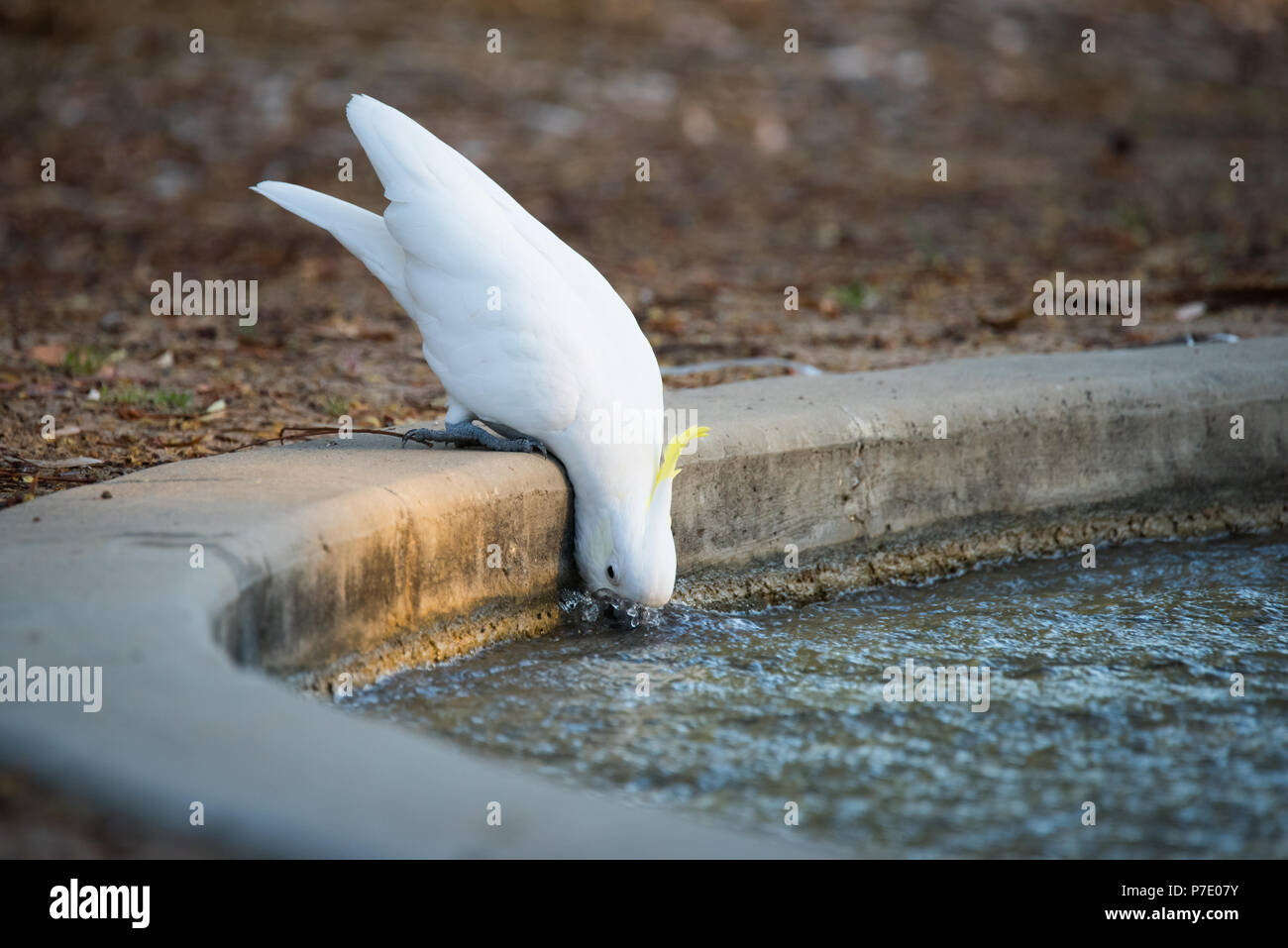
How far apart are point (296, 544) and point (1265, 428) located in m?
2.86

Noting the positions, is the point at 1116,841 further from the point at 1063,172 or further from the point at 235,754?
the point at 1063,172

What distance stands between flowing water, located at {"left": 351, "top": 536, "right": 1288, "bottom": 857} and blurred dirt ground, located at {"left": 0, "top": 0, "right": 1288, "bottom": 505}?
1403 mm

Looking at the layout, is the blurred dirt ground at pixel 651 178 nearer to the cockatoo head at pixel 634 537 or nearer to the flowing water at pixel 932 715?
the cockatoo head at pixel 634 537

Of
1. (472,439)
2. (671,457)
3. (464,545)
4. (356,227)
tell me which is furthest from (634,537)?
(356,227)

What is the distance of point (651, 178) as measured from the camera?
880 centimetres

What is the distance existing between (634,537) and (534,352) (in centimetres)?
46

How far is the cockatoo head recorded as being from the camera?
2.97m

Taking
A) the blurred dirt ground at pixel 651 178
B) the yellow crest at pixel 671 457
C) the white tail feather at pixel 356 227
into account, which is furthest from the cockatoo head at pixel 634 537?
the blurred dirt ground at pixel 651 178

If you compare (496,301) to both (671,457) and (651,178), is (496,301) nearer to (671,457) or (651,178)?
(671,457)

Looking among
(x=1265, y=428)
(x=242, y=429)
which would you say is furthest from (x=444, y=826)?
(x=1265, y=428)

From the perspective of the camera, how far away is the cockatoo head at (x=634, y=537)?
9.73 feet

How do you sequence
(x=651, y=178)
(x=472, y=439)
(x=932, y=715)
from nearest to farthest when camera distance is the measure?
1. (x=932, y=715)
2. (x=472, y=439)
3. (x=651, y=178)

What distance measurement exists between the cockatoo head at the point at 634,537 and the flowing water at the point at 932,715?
14 cm
